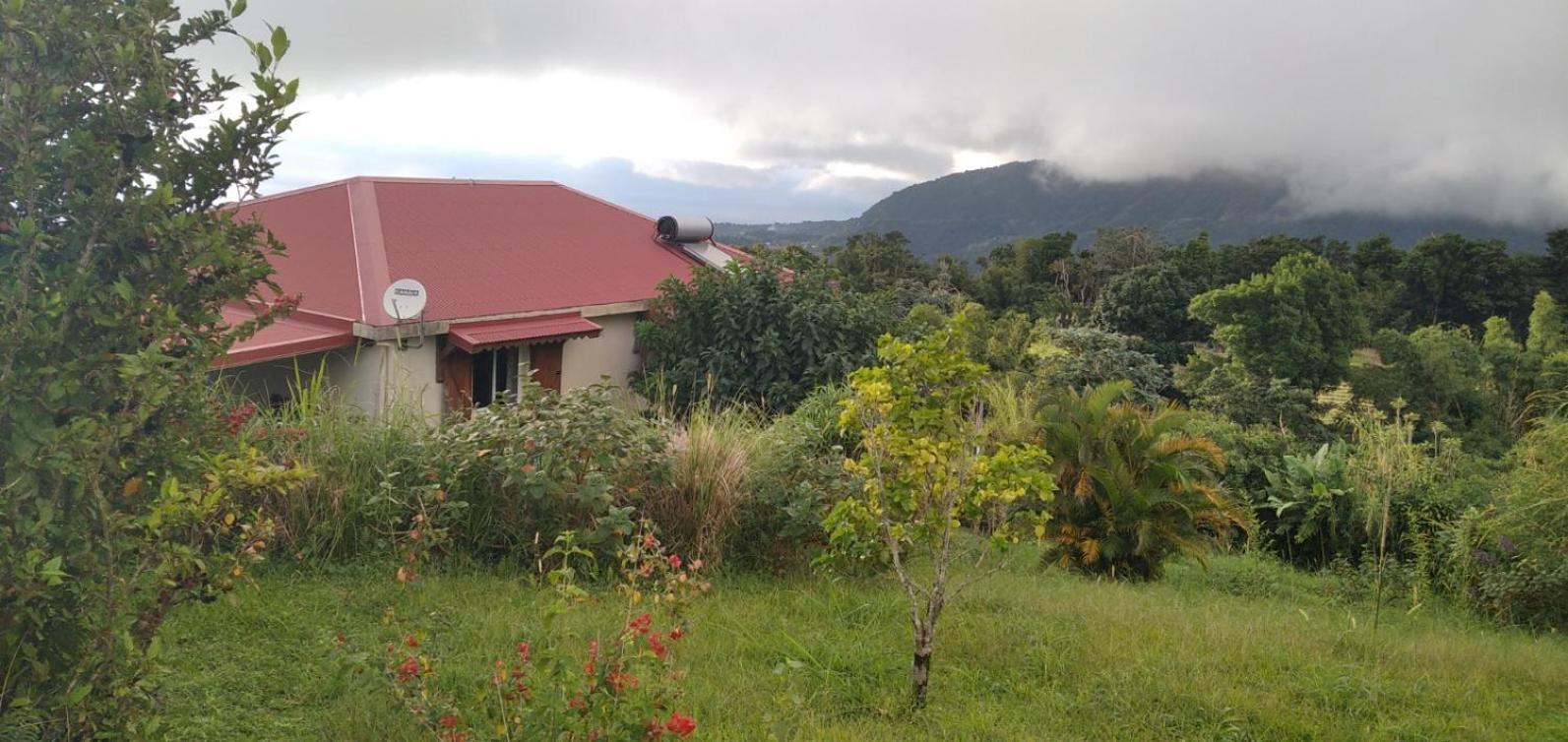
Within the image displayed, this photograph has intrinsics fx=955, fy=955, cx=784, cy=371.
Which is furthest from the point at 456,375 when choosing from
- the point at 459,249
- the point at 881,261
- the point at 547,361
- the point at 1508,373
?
the point at 1508,373

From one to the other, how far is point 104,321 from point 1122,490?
6.55 meters

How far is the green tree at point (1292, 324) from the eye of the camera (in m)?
27.4

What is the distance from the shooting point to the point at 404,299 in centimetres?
1000

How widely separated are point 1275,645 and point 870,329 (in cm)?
853

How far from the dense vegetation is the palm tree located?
3cm

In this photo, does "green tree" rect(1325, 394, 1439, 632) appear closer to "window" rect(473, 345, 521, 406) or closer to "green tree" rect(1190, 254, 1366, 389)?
"window" rect(473, 345, 521, 406)

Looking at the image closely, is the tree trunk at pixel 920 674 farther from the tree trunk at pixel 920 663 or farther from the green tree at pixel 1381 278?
the green tree at pixel 1381 278

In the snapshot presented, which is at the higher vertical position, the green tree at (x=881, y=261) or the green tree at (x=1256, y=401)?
the green tree at (x=881, y=261)

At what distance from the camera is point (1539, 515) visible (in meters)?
7.09

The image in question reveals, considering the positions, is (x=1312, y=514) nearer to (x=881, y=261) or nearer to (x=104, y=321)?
(x=104, y=321)

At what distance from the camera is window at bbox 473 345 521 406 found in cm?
1199

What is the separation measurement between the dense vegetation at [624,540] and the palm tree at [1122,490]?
31mm

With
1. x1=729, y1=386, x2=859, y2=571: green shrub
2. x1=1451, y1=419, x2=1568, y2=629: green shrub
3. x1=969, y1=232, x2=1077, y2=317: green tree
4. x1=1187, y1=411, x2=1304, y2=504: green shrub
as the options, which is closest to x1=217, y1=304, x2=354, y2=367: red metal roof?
x1=729, y1=386, x2=859, y2=571: green shrub

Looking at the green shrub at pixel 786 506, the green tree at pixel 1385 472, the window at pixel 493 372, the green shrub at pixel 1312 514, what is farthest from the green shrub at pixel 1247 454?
the window at pixel 493 372
